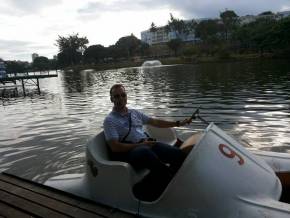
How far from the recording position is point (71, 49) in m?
171

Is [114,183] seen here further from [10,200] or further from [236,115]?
[236,115]

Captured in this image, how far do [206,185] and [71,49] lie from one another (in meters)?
171

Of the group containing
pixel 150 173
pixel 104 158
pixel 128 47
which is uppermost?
pixel 128 47

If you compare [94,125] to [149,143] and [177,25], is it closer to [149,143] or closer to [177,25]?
[149,143]

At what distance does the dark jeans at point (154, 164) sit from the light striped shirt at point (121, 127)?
32 centimetres

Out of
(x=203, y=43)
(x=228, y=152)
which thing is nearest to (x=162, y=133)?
(x=228, y=152)

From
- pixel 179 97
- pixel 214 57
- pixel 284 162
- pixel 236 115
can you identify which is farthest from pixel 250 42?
pixel 284 162

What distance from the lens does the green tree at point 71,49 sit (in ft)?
561

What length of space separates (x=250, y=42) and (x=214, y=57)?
29.1 feet

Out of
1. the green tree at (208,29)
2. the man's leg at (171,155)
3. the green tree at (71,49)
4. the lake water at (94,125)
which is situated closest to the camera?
the man's leg at (171,155)

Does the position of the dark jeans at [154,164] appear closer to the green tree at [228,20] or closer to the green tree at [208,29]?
the green tree at [208,29]

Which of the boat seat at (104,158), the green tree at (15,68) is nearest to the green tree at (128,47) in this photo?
the green tree at (15,68)

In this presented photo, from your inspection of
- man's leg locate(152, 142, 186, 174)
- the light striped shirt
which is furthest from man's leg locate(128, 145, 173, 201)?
the light striped shirt

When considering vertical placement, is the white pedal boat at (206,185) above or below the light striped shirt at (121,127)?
below
